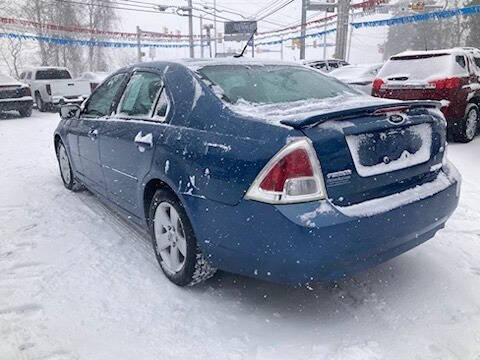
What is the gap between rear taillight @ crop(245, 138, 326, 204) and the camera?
7.13 feet

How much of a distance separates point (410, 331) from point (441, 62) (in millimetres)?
6215

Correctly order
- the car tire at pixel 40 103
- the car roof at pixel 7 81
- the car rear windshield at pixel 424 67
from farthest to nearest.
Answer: the car tire at pixel 40 103, the car roof at pixel 7 81, the car rear windshield at pixel 424 67

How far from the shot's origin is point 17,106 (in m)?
13.7

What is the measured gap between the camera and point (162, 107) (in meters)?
3.08

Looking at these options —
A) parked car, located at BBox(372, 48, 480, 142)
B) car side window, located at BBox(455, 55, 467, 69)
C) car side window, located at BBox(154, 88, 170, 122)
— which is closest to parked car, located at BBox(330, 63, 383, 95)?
parked car, located at BBox(372, 48, 480, 142)

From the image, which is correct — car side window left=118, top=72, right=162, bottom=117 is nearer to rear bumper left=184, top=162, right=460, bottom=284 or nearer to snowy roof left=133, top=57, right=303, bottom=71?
snowy roof left=133, top=57, right=303, bottom=71

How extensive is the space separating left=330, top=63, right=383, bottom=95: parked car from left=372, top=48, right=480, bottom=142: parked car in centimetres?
352

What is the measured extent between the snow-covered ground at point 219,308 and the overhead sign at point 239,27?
30.0 meters

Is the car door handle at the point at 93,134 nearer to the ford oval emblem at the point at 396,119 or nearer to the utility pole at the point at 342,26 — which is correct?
the ford oval emblem at the point at 396,119

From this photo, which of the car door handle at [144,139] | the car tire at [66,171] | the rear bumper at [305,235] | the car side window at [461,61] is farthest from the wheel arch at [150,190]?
the car side window at [461,61]

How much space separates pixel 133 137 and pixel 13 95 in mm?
12349

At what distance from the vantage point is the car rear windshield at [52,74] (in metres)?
16.4

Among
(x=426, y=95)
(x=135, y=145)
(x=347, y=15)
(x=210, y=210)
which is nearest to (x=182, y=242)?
(x=210, y=210)

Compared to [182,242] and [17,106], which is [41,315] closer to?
[182,242]
